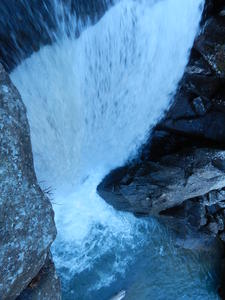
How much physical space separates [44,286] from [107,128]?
12.6 ft

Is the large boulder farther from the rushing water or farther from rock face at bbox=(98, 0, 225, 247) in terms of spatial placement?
the rushing water

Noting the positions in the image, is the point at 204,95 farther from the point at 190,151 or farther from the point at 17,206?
the point at 17,206

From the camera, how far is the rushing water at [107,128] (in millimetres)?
5027

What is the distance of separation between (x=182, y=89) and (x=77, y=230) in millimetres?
4582

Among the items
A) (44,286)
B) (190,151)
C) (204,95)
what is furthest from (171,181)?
(44,286)

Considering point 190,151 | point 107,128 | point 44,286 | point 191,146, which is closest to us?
point 44,286

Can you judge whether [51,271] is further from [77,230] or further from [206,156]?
[206,156]

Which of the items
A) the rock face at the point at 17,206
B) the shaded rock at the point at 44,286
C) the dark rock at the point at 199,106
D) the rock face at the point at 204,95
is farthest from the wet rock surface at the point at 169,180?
the rock face at the point at 17,206

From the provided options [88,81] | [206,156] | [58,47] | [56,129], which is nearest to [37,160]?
[56,129]

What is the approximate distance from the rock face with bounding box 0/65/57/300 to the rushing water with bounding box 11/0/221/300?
141 centimetres

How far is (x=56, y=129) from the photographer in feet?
18.8

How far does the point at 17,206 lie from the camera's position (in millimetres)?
3531

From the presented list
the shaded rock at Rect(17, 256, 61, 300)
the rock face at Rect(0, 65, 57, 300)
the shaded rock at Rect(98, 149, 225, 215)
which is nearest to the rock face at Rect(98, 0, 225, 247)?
the shaded rock at Rect(98, 149, 225, 215)

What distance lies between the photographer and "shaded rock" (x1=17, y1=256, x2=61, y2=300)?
12.9 feet
